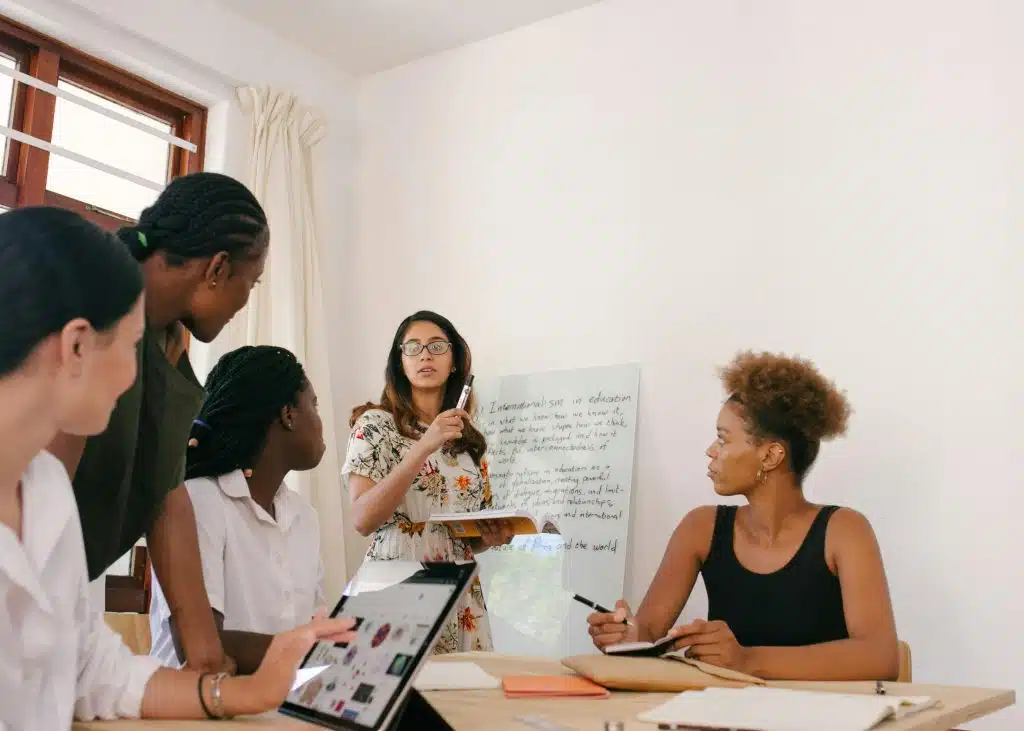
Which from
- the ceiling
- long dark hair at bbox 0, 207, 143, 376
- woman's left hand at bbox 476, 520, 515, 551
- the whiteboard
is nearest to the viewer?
long dark hair at bbox 0, 207, 143, 376

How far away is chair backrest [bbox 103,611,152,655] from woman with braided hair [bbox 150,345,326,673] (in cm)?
27

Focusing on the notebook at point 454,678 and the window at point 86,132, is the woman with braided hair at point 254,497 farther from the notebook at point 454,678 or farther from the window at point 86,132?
the window at point 86,132

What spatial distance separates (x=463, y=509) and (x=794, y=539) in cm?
87

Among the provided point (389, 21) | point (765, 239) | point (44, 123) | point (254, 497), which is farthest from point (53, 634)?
point (389, 21)

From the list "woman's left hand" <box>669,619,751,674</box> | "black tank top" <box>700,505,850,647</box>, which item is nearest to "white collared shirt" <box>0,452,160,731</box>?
"woman's left hand" <box>669,619,751,674</box>

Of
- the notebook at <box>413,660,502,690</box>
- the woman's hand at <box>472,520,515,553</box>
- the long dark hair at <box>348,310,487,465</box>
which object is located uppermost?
the long dark hair at <box>348,310,487,465</box>

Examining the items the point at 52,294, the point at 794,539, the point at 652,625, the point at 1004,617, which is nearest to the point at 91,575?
the point at 52,294

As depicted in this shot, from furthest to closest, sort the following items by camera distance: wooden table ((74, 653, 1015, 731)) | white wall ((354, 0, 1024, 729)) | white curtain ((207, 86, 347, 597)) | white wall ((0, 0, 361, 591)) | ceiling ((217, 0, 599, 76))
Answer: ceiling ((217, 0, 599, 76)), white curtain ((207, 86, 347, 597)), white wall ((0, 0, 361, 591)), white wall ((354, 0, 1024, 729)), wooden table ((74, 653, 1015, 731))

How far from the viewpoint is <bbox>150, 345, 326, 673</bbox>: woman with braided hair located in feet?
4.86

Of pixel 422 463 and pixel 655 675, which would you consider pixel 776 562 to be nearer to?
pixel 655 675

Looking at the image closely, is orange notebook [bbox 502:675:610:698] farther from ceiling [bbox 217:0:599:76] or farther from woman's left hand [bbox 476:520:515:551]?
ceiling [bbox 217:0:599:76]

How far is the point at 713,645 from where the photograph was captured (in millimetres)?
1526

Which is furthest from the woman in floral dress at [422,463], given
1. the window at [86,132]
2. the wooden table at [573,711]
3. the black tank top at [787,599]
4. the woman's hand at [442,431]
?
the window at [86,132]

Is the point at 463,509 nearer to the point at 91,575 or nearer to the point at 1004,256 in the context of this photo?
the point at 91,575
